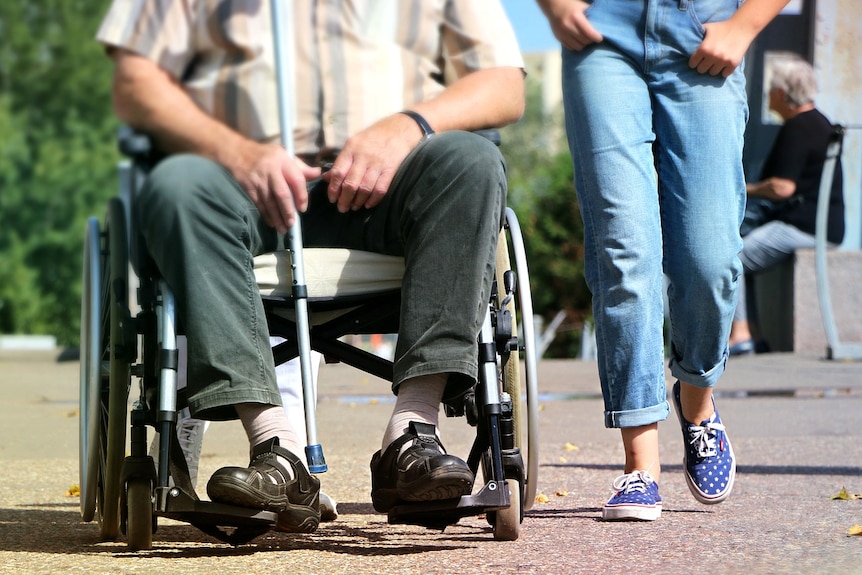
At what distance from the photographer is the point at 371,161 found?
294cm

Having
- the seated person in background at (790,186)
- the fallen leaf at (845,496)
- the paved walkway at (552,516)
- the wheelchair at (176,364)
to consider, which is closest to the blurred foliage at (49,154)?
the seated person in background at (790,186)

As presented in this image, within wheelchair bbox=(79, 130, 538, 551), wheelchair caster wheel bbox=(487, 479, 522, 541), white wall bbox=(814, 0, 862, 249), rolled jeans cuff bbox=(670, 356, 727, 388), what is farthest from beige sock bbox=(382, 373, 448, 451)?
white wall bbox=(814, 0, 862, 249)

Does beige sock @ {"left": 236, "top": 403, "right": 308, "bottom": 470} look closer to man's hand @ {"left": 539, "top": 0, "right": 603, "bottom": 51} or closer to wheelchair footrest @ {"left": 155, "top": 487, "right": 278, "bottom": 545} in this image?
wheelchair footrest @ {"left": 155, "top": 487, "right": 278, "bottom": 545}

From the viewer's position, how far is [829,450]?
5.23 m

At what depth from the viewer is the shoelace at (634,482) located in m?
3.61

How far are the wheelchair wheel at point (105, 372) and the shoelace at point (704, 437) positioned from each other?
4.96ft

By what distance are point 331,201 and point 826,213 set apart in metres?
7.03

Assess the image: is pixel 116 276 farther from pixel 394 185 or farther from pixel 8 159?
pixel 8 159

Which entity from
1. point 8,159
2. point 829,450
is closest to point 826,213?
point 829,450

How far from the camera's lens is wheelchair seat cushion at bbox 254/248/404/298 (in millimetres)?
3021

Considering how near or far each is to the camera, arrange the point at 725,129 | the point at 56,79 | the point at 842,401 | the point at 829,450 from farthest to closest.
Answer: the point at 56,79 → the point at 842,401 → the point at 829,450 → the point at 725,129

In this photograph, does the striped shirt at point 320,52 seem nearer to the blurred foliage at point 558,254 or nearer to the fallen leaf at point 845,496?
the fallen leaf at point 845,496

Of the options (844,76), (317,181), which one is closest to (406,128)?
(317,181)

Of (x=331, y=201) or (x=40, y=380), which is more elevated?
(x=331, y=201)
